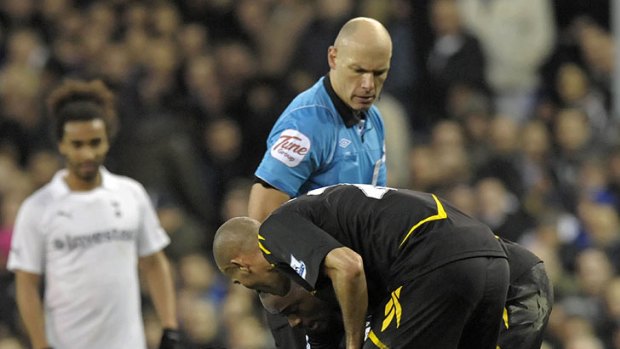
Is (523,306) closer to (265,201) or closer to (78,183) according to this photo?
(265,201)

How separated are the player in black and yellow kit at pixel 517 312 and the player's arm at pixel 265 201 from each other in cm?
61

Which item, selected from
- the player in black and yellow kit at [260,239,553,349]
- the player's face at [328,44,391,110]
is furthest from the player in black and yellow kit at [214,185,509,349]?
the player's face at [328,44,391,110]

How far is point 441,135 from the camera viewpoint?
40.9ft

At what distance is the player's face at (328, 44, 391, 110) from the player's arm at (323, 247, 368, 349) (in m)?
1.35

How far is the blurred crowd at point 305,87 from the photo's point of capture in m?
11.8

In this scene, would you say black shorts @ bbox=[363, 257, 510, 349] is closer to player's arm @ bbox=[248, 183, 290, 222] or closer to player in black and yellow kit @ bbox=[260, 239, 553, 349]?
player in black and yellow kit @ bbox=[260, 239, 553, 349]

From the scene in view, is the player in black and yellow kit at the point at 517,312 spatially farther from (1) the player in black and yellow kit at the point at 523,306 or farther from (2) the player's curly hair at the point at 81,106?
(2) the player's curly hair at the point at 81,106

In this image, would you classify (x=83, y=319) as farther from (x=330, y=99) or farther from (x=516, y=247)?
(x=516, y=247)

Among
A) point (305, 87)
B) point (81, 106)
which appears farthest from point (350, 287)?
point (305, 87)

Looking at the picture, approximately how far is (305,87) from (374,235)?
22.6 ft

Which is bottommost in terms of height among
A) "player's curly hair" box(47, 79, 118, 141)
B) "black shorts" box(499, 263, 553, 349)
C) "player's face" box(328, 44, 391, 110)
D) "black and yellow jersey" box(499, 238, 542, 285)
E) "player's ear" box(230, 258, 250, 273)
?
"black shorts" box(499, 263, 553, 349)

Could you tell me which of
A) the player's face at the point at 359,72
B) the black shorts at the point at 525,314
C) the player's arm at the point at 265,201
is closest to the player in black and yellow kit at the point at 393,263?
the black shorts at the point at 525,314

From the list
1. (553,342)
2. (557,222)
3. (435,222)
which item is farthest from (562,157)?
(435,222)

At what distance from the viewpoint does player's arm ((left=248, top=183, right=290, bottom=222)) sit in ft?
22.8
